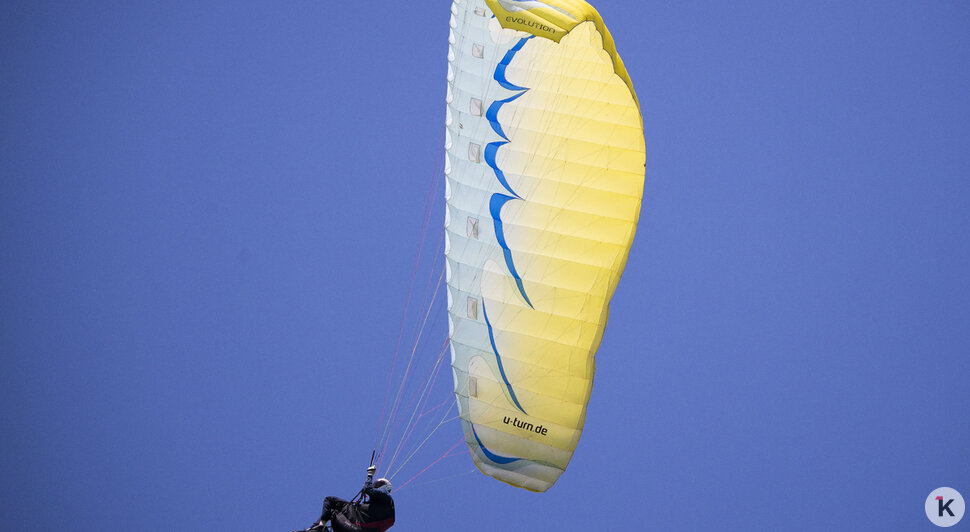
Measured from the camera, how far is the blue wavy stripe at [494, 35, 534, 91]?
32.7ft

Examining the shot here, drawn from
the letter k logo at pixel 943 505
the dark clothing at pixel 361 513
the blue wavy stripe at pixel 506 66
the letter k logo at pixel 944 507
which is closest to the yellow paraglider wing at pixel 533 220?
the blue wavy stripe at pixel 506 66

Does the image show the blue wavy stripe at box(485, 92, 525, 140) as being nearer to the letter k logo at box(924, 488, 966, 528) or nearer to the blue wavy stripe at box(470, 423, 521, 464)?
the blue wavy stripe at box(470, 423, 521, 464)

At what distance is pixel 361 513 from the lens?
32.4ft

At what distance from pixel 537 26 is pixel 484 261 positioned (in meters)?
2.11

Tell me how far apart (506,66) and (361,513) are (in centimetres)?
365

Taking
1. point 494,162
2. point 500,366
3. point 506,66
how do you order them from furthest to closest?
point 500,366
point 494,162
point 506,66

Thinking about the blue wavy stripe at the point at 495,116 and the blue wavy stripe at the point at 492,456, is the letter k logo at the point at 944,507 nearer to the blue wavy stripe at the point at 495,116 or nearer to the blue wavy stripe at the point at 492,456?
the blue wavy stripe at the point at 492,456

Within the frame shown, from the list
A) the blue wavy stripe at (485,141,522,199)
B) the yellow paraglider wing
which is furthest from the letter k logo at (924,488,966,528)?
the blue wavy stripe at (485,141,522,199)

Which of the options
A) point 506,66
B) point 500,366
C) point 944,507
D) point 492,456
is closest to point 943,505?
point 944,507

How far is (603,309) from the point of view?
393 inches

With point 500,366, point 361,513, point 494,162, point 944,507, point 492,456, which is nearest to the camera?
point 361,513

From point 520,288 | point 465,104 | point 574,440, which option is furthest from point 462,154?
point 574,440

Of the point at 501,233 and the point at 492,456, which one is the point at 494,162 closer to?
the point at 501,233

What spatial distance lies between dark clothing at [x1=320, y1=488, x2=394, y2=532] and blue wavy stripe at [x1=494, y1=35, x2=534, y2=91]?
10.9ft
